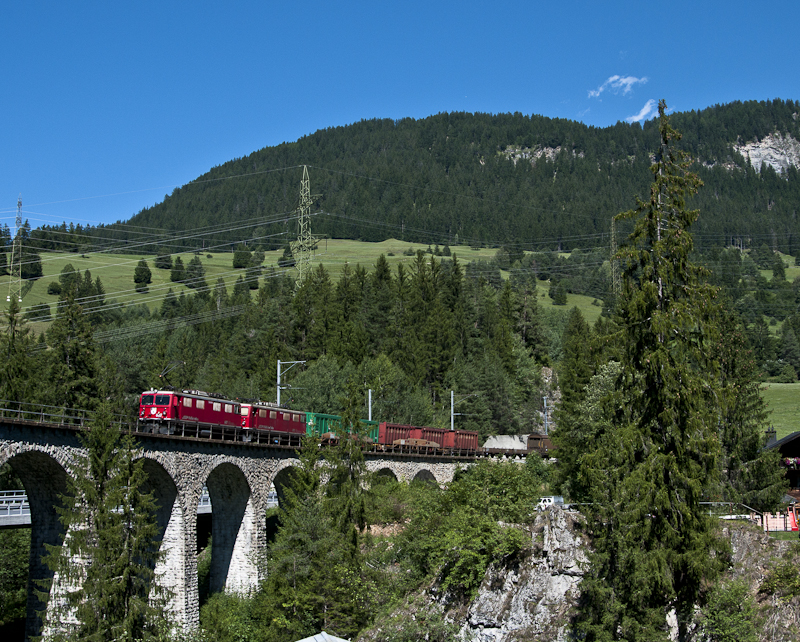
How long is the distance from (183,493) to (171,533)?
2133mm

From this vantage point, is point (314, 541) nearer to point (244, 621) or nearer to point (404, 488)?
point (244, 621)

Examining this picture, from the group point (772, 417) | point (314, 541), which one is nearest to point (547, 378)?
point (772, 417)

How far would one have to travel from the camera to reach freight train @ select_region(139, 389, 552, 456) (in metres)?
43.6

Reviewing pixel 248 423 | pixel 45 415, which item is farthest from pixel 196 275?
pixel 45 415

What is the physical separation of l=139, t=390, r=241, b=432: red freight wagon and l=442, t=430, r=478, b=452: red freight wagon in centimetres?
3145

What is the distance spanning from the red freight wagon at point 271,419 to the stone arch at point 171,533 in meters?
9.61

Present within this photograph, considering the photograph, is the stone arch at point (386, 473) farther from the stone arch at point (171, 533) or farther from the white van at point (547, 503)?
the white van at point (547, 503)

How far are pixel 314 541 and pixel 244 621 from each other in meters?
7.76

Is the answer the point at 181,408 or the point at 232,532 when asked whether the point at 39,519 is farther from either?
the point at 232,532

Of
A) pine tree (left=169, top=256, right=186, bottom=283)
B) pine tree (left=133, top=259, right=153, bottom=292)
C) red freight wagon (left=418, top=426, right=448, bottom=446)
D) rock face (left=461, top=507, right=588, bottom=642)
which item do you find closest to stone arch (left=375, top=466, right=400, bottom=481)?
red freight wagon (left=418, top=426, right=448, bottom=446)

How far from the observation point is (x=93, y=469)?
98.5 ft

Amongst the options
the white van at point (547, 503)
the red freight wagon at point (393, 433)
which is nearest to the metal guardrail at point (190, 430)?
the red freight wagon at point (393, 433)

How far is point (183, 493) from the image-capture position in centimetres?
3984

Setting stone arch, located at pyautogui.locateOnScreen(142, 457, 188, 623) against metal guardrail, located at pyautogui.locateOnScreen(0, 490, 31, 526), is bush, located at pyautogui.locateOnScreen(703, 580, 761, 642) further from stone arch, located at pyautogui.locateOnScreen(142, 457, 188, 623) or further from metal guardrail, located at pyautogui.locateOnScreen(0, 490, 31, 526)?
metal guardrail, located at pyautogui.locateOnScreen(0, 490, 31, 526)
